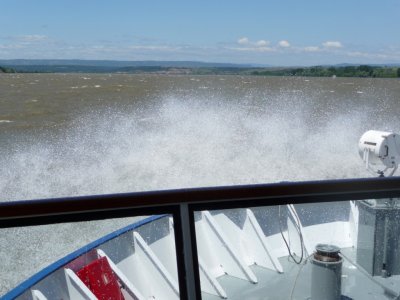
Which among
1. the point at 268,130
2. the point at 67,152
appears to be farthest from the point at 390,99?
the point at 67,152

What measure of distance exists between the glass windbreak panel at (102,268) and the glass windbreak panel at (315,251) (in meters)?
0.13

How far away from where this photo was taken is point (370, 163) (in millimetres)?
2518

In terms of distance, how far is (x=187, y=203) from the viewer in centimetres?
90

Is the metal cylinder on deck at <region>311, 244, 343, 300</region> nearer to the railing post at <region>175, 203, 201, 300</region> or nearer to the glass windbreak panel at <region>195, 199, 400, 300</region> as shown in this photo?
the glass windbreak panel at <region>195, 199, 400, 300</region>

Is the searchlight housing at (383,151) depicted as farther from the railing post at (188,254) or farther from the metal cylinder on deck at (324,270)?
the railing post at (188,254)

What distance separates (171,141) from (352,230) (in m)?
16.5

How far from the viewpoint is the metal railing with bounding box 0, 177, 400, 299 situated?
0.85m

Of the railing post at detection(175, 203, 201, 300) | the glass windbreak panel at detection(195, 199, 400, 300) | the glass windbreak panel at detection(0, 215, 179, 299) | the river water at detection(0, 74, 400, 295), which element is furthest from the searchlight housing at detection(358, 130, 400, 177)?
the river water at detection(0, 74, 400, 295)

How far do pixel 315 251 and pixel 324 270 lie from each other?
43 millimetres

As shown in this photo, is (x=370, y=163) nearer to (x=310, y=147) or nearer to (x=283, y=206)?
(x=283, y=206)

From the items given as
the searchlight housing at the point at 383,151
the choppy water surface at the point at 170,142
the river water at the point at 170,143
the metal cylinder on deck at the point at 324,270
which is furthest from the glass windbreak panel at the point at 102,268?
the choppy water surface at the point at 170,142

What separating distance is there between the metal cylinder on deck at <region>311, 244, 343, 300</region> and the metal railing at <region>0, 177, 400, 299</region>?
0.16m

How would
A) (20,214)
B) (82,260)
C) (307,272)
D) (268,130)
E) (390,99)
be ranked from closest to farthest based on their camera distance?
(20,214) < (307,272) < (82,260) < (268,130) < (390,99)

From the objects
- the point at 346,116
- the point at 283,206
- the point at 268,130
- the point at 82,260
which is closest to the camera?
the point at 283,206
